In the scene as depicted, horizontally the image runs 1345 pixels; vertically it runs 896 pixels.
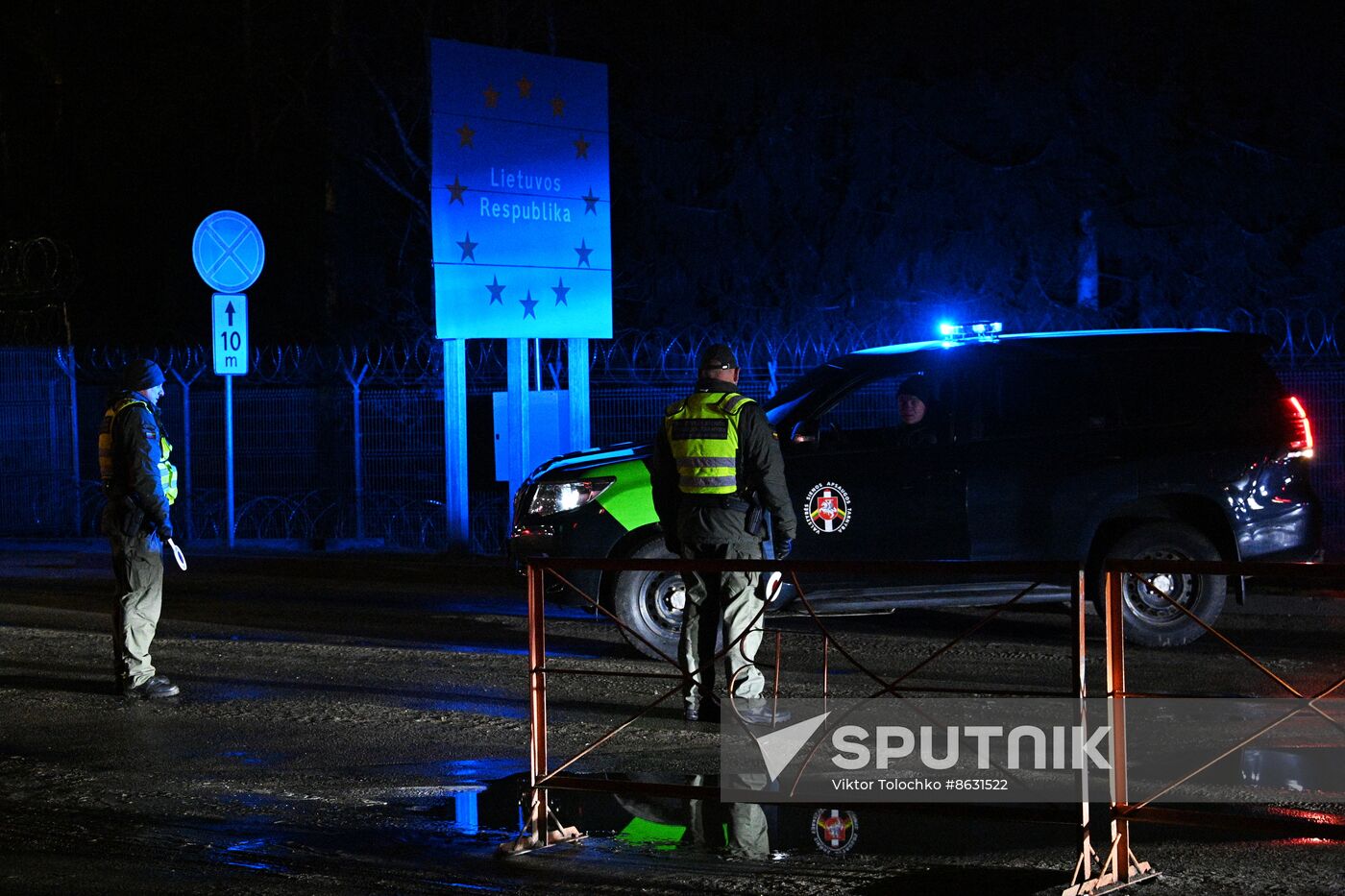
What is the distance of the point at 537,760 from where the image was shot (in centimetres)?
614

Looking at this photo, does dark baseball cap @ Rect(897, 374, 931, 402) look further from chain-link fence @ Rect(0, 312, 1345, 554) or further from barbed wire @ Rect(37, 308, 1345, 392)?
chain-link fence @ Rect(0, 312, 1345, 554)

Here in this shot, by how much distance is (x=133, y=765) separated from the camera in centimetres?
750

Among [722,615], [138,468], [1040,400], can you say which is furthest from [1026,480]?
[138,468]

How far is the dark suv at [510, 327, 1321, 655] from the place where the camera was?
10.4 metres

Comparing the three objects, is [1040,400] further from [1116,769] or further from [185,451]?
[185,451]

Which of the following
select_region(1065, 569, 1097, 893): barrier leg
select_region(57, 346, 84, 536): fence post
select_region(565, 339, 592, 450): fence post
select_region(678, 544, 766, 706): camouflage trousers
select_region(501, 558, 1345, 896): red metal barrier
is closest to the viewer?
select_region(501, 558, 1345, 896): red metal barrier

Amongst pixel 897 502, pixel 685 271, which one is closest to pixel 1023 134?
pixel 685 271

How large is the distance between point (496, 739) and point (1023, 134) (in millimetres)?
21027

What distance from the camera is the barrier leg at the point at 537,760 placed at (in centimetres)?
593

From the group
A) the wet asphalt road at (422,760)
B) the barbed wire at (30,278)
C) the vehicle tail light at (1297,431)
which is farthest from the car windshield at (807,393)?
the barbed wire at (30,278)

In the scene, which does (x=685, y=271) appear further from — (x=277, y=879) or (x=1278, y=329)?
(x=277, y=879)

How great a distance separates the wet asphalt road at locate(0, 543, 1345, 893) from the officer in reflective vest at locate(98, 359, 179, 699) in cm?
25

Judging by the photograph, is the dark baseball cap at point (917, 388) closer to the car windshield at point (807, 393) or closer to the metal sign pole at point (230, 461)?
the car windshield at point (807, 393)

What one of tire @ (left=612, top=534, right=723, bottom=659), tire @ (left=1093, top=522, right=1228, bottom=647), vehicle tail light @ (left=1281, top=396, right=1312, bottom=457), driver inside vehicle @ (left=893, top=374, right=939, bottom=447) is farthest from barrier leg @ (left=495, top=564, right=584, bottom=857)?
vehicle tail light @ (left=1281, top=396, right=1312, bottom=457)
